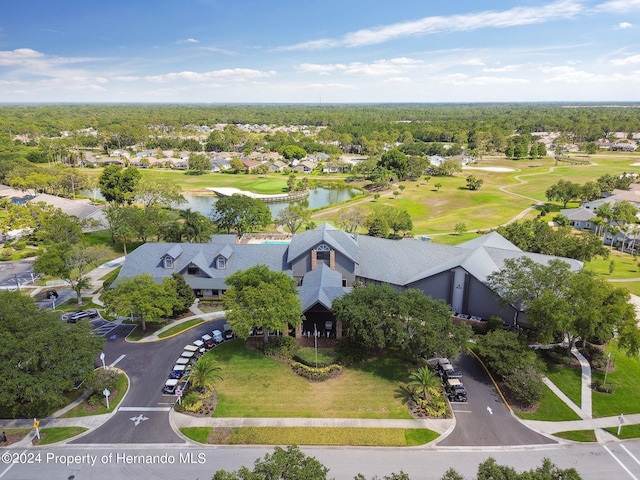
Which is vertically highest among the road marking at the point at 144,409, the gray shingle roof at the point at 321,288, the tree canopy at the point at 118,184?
the tree canopy at the point at 118,184

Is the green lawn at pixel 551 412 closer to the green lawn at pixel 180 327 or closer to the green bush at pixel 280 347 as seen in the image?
the green bush at pixel 280 347

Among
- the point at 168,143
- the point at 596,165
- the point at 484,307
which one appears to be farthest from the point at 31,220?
the point at 596,165

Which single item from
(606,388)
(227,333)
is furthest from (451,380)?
(227,333)

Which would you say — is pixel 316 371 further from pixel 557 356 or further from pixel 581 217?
pixel 581 217

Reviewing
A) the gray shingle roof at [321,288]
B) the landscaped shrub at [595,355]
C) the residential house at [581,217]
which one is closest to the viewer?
the landscaped shrub at [595,355]

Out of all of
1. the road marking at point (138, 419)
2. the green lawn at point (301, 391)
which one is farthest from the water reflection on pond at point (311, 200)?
the road marking at point (138, 419)

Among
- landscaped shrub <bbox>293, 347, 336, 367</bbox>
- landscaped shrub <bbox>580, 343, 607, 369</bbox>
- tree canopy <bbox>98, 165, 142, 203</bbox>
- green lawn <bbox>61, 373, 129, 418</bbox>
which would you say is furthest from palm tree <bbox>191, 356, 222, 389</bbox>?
tree canopy <bbox>98, 165, 142, 203</bbox>

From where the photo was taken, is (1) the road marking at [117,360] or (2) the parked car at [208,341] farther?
(2) the parked car at [208,341]
